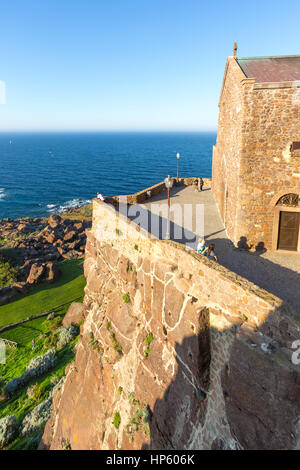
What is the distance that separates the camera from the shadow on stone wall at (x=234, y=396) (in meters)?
6.93

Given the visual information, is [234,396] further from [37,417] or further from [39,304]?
[39,304]

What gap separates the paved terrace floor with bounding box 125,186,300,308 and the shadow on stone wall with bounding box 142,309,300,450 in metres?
2.98

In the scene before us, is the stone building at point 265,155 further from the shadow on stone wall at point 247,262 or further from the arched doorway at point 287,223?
the shadow on stone wall at point 247,262

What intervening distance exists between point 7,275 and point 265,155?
32830 millimetres

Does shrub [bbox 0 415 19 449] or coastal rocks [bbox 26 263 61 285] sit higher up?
coastal rocks [bbox 26 263 61 285]

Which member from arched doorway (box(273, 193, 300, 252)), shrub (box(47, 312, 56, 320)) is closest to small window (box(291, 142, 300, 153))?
arched doorway (box(273, 193, 300, 252))

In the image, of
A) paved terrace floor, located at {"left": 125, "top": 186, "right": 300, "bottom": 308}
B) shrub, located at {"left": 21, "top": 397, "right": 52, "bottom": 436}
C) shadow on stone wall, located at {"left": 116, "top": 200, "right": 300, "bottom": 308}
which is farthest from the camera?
shrub, located at {"left": 21, "top": 397, "right": 52, "bottom": 436}

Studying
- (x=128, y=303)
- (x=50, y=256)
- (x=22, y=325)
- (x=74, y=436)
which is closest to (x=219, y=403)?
(x=128, y=303)

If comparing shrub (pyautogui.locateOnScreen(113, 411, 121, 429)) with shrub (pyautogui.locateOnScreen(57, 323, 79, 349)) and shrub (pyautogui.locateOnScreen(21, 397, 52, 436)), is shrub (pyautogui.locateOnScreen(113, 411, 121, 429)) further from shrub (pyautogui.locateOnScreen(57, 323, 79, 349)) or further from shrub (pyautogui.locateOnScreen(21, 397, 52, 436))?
shrub (pyautogui.locateOnScreen(57, 323, 79, 349))

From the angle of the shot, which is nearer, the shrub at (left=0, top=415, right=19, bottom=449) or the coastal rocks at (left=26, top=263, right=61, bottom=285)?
the shrub at (left=0, top=415, right=19, bottom=449)

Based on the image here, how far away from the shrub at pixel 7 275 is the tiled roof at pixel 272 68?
32241 millimetres

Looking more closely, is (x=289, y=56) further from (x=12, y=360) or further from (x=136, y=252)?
(x=12, y=360)

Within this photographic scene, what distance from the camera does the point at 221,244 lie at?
14578mm

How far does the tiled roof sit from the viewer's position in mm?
13289
